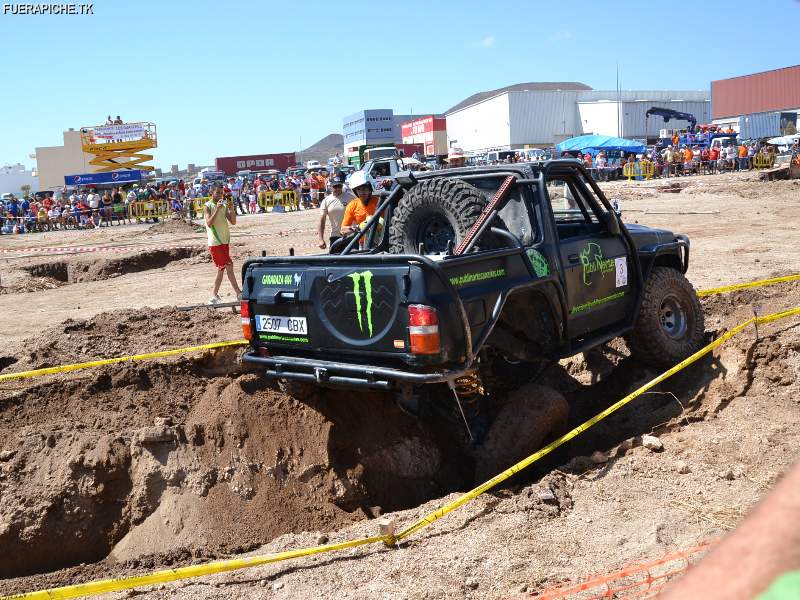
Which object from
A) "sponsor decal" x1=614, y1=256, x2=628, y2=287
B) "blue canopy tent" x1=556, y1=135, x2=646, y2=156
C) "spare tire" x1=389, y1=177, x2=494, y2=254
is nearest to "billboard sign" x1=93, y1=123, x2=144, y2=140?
"blue canopy tent" x1=556, y1=135, x2=646, y2=156

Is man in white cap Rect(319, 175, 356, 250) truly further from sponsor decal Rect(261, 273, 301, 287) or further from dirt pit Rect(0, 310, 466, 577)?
sponsor decal Rect(261, 273, 301, 287)

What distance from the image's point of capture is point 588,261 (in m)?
6.49

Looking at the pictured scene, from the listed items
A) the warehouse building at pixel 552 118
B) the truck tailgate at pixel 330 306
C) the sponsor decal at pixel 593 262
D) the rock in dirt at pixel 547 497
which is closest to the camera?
the rock in dirt at pixel 547 497

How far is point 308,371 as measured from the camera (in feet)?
19.1

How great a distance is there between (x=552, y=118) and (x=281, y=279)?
193ft

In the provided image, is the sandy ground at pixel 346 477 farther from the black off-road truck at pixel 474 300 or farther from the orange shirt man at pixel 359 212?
the orange shirt man at pixel 359 212

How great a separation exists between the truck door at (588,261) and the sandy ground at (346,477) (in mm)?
851

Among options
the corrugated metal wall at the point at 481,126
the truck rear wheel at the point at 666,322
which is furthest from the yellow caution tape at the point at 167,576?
the corrugated metal wall at the point at 481,126

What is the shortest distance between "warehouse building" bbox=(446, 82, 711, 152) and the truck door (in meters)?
52.1

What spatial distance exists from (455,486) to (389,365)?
1481mm

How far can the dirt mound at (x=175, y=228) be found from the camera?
84.1ft

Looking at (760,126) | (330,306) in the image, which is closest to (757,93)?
(760,126)

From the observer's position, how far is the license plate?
5895 millimetres

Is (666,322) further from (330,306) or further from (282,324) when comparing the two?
(282,324)
